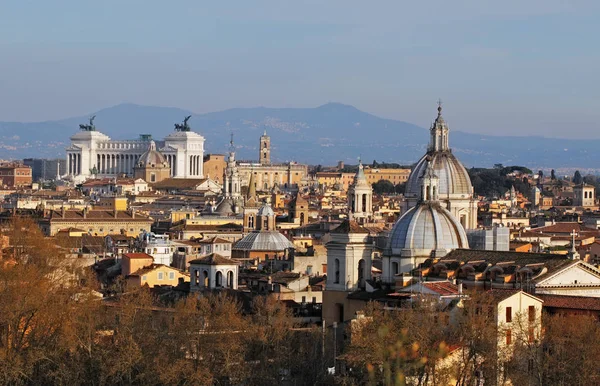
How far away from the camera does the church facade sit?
162 metres

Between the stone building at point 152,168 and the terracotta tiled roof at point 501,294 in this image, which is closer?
the terracotta tiled roof at point 501,294

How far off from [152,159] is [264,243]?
279 feet

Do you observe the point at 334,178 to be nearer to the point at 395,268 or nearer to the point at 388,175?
the point at 388,175

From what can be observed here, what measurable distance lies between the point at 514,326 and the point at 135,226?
53.3 m

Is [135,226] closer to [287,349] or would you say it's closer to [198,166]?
[287,349]

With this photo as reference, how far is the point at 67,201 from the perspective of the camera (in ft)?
345

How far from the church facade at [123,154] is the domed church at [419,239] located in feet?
385

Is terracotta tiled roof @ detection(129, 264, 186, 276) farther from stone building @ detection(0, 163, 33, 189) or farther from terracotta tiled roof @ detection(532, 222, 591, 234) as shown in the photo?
stone building @ detection(0, 163, 33, 189)

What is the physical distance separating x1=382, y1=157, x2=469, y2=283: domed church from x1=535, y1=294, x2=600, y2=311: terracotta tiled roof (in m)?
5.29

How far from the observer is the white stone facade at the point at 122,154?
162 metres

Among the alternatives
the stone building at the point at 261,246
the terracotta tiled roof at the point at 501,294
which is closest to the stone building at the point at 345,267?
the terracotta tiled roof at the point at 501,294

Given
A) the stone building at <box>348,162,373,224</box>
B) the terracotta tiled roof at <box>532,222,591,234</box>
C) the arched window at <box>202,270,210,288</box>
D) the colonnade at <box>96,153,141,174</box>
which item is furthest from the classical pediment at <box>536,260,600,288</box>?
the colonnade at <box>96,153,141,174</box>

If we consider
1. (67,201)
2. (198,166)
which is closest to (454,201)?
(67,201)

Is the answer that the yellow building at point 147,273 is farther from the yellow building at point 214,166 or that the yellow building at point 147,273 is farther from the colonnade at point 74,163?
the yellow building at point 214,166
